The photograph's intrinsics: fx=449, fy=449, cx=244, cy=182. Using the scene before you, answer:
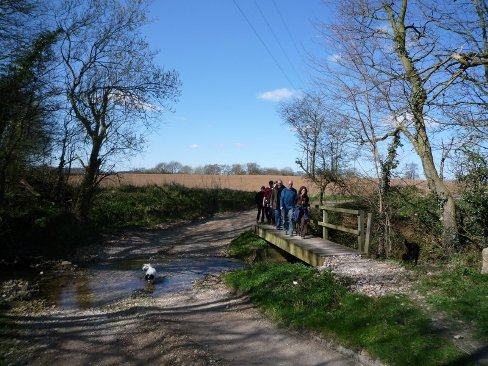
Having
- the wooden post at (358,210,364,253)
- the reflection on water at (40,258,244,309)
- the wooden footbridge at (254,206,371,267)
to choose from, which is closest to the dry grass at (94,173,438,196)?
the wooden footbridge at (254,206,371,267)

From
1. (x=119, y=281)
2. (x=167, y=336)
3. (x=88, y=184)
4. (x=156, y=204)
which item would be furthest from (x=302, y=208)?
(x=156, y=204)

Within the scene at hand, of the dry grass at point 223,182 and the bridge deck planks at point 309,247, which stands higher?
the dry grass at point 223,182

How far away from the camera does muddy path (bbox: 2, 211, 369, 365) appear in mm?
6168

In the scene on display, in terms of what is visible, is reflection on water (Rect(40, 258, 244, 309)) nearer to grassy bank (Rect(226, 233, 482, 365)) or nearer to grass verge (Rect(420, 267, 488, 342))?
grassy bank (Rect(226, 233, 482, 365))

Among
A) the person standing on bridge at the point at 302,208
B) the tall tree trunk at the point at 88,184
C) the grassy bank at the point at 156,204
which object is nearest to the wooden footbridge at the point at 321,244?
the person standing on bridge at the point at 302,208

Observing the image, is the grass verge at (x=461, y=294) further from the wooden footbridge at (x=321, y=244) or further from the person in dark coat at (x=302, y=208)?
the person in dark coat at (x=302, y=208)

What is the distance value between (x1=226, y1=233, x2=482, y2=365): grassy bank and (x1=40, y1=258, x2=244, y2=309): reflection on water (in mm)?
3134

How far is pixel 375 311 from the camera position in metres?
6.82

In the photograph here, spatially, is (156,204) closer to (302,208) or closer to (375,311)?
(302,208)

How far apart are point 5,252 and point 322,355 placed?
42.8ft

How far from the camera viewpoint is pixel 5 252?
15.3m

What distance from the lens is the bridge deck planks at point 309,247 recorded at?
37.6 ft

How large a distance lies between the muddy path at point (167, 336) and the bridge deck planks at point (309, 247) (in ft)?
8.05

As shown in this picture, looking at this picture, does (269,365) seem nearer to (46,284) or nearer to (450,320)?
(450,320)
